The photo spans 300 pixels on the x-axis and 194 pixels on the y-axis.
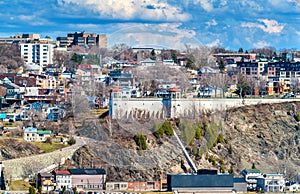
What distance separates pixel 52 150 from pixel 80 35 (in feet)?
80.8

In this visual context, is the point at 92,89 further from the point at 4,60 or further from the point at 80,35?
the point at 80,35

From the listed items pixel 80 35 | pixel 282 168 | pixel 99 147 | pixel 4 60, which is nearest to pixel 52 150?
pixel 99 147

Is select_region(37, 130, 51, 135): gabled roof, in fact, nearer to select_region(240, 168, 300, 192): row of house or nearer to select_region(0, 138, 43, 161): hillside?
select_region(0, 138, 43, 161): hillside

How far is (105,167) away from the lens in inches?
763

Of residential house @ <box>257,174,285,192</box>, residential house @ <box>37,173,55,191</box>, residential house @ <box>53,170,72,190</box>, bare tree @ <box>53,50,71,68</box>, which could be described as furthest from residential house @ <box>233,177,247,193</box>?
bare tree @ <box>53,50,71,68</box>

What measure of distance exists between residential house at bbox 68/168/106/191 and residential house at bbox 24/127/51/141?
225 cm

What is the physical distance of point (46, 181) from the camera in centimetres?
1792

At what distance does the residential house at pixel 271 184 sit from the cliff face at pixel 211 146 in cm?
175

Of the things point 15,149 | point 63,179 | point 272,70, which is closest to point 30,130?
point 15,149

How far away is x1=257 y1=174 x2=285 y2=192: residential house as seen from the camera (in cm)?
1866

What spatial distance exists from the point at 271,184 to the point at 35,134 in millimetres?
4657

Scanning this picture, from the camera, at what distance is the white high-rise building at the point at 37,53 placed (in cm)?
3603

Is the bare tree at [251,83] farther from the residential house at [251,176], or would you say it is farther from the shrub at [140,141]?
the residential house at [251,176]

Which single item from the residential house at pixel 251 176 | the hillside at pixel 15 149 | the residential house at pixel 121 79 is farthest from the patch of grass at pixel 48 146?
the residential house at pixel 121 79
